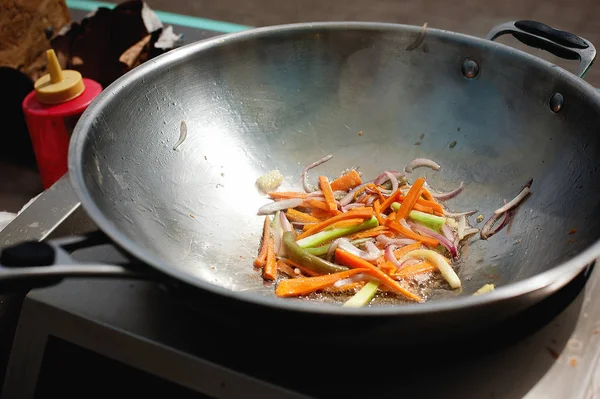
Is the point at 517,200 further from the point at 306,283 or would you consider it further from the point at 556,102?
the point at 306,283

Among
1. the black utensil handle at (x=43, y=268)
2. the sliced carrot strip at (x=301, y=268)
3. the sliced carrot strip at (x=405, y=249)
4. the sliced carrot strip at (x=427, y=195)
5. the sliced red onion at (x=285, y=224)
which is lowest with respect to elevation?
the sliced carrot strip at (x=301, y=268)

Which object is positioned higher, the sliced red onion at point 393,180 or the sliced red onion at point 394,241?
the sliced red onion at point 393,180

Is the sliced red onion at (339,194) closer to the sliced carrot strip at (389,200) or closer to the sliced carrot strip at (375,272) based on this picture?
the sliced carrot strip at (389,200)

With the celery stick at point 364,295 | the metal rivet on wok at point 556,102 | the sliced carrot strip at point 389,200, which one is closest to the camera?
the celery stick at point 364,295

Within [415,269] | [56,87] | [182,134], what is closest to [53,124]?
[56,87]

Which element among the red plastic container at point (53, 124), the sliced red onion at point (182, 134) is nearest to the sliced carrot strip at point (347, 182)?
the sliced red onion at point (182, 134)

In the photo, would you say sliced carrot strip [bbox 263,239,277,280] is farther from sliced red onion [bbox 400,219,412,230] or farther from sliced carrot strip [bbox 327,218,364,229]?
sliced red onion [bbox 400,219,412,230]

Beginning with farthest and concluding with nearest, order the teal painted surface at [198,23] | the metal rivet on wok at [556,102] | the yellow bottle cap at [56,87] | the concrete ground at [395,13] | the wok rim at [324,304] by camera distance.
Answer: the teal painted surface at [198,23] → the concrete ground at [395,13] → the yellow bottle cap at [56,87] → the metal rivet on wok at [556,102] → the wok rim at [324,304]
